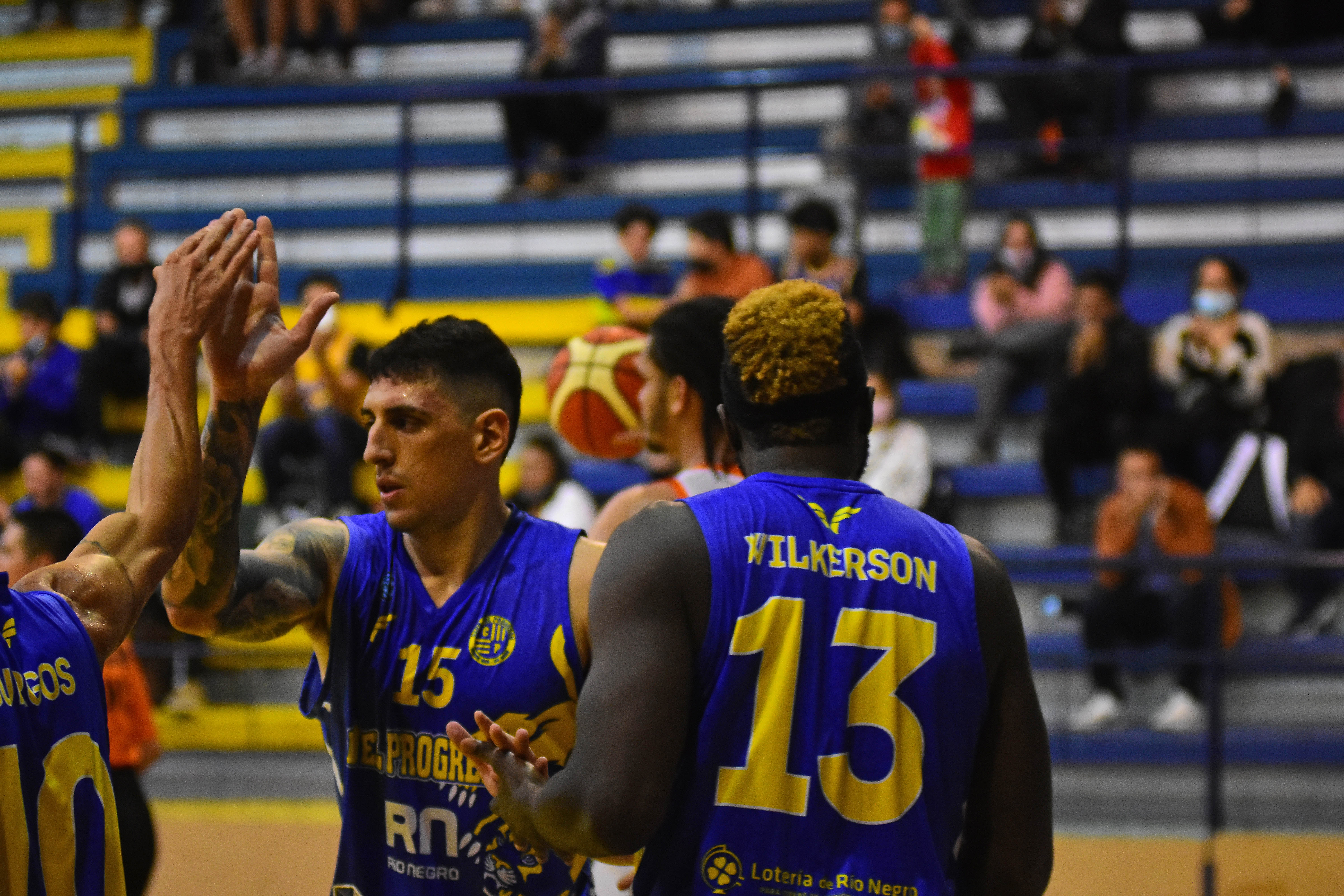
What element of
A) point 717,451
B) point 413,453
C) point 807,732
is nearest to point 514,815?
point 807,732

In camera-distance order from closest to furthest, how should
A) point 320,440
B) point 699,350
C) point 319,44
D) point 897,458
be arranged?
point 699,350
point 897,458
point 320,440
point 319,44

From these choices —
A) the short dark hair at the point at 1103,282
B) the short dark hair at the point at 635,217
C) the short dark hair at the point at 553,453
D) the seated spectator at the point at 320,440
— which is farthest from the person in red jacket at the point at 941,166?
the seated spectator at the point at 320,440

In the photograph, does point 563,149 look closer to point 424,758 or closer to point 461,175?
point 461,175

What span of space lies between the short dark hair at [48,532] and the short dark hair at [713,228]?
13.4 feet

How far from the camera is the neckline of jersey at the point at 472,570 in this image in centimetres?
316

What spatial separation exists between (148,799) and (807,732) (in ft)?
19.6

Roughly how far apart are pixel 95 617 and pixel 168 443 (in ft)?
1.07

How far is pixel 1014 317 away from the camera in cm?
882

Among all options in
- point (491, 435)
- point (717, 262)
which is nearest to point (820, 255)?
point (717, 262)

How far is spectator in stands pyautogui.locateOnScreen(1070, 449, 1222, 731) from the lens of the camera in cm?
702

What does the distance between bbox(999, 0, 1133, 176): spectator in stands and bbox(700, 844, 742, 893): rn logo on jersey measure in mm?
8238

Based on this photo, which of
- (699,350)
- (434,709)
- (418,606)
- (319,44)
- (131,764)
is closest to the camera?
(434,709)

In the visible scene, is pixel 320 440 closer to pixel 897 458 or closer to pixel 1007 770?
pixel 897 458

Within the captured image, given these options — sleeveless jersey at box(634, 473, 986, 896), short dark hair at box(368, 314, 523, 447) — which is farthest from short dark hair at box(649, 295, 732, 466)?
sleeveless jersey at box(634, 473, 986, 896)
